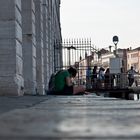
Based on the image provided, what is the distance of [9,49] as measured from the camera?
11.2 meters

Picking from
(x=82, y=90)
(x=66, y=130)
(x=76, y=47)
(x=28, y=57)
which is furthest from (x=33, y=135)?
(x=76, y=47)

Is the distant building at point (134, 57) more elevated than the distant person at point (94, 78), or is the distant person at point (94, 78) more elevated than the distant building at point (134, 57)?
the distant building at point (134, 57)

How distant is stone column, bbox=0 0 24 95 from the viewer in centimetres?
1095

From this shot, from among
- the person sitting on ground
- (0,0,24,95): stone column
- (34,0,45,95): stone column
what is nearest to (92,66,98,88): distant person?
(34,0,45,95): stone column

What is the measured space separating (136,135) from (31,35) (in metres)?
13.6

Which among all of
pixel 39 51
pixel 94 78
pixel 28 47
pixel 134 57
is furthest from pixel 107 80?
pixel 134 57

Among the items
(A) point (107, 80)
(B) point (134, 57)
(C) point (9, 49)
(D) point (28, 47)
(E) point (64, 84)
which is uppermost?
(B) point (134, 57)

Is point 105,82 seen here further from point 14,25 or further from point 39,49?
point 14,25

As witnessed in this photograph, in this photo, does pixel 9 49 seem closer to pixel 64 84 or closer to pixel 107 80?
pixel 64 84

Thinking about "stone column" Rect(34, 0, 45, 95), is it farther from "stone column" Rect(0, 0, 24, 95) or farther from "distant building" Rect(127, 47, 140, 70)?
"distant building" Rect(127, 47, 140, 70)

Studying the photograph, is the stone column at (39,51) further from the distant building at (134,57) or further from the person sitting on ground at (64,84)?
the distant building at (134,57)

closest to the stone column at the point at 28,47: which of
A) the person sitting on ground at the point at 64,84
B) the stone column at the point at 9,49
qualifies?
the person sitting on ground at the point at 64,84

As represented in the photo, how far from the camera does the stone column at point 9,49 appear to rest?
10945 mm

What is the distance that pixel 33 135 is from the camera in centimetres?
179
